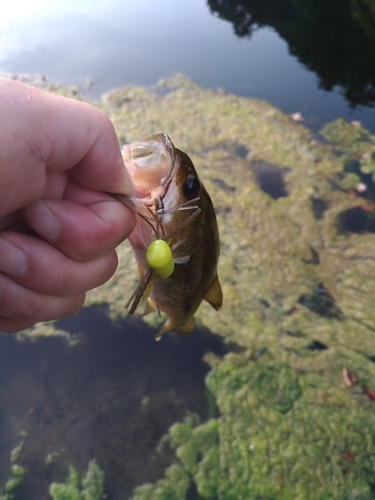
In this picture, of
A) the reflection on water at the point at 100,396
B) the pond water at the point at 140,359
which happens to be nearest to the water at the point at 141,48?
the pond water at the point at 140,359

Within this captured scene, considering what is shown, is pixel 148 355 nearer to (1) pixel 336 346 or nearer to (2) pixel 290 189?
(1) pixel 336 346

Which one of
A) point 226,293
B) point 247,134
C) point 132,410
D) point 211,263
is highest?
point 211,263

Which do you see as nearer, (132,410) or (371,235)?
(132,410)

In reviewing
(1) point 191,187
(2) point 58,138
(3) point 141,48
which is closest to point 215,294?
(1) point 191,187

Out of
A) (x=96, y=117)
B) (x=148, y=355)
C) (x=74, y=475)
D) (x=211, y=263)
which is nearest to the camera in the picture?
(x=96, y=117)

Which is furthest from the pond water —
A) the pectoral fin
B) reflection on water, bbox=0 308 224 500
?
the pectoral fin

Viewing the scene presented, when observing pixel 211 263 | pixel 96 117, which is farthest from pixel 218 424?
pixel 96 117

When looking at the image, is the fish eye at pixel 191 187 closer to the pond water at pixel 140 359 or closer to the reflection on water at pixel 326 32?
the pond water at pixel 140 359

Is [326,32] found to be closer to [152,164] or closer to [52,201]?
[152,164]
